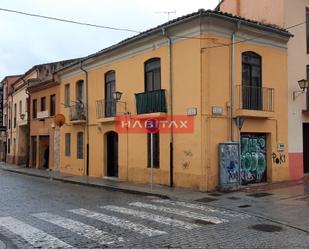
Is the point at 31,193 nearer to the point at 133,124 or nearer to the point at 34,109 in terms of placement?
the point at 133,124

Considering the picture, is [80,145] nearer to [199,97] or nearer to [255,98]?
[199,97]

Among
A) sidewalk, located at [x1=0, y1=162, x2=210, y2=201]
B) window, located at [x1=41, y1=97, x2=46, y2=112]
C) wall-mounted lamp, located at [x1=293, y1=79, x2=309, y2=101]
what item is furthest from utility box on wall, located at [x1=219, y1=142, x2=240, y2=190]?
window, located at [x1=41, y1=97, x2=46, y2=112]

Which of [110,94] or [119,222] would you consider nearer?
[119,222]

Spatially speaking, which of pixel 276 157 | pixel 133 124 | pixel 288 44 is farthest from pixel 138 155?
pixel 288 44

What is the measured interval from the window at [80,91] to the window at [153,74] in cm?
632

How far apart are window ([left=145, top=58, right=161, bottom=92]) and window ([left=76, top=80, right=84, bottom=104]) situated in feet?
20.7

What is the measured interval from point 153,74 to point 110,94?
374cm

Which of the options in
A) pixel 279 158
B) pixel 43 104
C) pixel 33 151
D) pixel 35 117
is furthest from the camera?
pixel 33 151

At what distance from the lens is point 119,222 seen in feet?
31.4

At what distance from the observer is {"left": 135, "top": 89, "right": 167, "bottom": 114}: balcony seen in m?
16.2

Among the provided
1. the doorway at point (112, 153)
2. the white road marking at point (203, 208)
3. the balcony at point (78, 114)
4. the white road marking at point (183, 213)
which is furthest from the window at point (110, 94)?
the white road marking at point (183, 213)

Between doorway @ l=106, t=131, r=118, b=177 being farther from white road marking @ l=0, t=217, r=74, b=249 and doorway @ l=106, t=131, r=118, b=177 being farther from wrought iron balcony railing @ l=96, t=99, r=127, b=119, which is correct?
white road marking @ l=0, t=217, r=74, b=249

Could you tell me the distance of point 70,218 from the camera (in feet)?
33.1

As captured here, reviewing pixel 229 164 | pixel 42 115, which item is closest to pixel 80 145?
pixel 42 115
